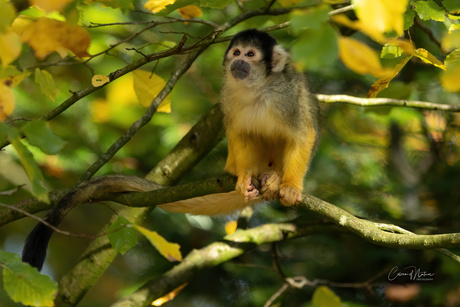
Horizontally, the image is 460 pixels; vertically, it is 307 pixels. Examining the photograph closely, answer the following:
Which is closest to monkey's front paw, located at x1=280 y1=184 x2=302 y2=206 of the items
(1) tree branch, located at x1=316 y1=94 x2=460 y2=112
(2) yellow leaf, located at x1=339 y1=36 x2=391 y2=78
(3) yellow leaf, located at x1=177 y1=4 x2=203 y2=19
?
(1) tree branch, located at x1=316 y1=94 x2=460 y2=112

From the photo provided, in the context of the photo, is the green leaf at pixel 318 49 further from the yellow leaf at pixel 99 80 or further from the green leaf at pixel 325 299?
the yellow leaf at pixel 99 80

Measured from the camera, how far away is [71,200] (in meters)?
3.16

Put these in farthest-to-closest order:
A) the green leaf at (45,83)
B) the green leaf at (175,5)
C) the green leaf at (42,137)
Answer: the green leaf at (175,5)
the green leaf at (45,83)
the green leaf at (42,137)

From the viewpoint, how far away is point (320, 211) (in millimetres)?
2809

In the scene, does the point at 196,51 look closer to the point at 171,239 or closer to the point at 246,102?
the point at 246,102

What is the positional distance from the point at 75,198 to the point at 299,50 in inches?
85.0

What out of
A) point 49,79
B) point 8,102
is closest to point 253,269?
point 49,79

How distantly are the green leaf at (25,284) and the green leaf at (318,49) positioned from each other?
1.29 m

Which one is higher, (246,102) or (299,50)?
(299,50)

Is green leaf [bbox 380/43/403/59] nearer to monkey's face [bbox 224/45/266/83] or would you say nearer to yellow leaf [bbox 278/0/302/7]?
yellow leaf [bbox 278/0/302/7]

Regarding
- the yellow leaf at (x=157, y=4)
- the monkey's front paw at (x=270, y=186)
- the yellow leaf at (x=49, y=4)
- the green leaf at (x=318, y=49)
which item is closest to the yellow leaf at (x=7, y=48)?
the yellow leaf at (x=49, y=4)

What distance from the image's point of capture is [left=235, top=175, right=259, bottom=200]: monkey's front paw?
3.37 m

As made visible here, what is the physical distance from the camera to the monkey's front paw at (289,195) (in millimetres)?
3153

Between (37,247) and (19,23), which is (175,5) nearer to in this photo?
(19,23)
